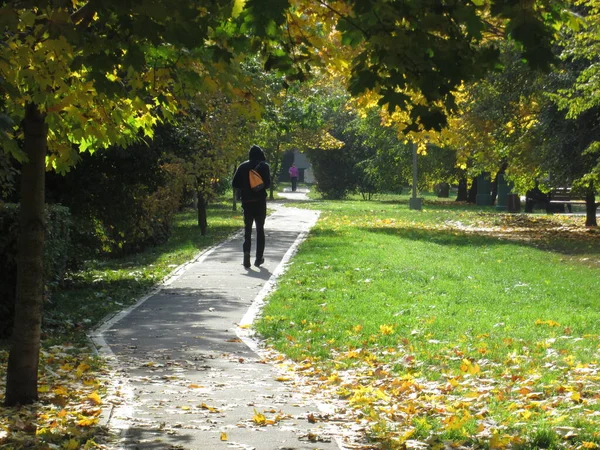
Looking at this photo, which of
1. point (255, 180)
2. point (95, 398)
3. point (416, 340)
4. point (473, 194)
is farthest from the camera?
point (473, 194)

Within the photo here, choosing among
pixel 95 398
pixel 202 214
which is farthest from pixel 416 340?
pixel 202 214

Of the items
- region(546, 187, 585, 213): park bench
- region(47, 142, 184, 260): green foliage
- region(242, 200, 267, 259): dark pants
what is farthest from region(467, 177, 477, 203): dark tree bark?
region(242, 200, 267, 259): dark pants

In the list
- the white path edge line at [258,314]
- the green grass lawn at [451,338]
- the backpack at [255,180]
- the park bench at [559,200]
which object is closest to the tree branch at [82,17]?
the white path edge line at [258,314]

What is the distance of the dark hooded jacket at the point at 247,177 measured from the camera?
17.3m

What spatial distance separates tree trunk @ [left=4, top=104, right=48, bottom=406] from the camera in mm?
7473

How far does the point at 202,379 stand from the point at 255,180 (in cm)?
876

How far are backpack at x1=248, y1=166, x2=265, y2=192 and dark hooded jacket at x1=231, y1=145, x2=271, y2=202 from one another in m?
0.06

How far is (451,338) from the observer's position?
34.5ft

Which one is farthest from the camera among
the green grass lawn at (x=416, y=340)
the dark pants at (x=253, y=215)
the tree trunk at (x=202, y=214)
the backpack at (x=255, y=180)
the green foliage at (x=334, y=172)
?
the green foliage at (x=334, y=172)

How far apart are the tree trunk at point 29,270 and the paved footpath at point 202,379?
30.8 inches

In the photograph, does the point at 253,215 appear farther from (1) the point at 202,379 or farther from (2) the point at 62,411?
(2) the point at 62,411

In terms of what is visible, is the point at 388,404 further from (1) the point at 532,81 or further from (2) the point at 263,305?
(1) the point at 532,81

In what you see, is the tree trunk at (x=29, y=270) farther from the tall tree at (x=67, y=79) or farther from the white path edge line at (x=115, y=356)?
the white path edge line at (x=115, y=356)

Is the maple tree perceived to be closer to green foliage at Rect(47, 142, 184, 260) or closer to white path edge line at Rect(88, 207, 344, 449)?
white path edge line at Rect(88, 207, 344, 449)
